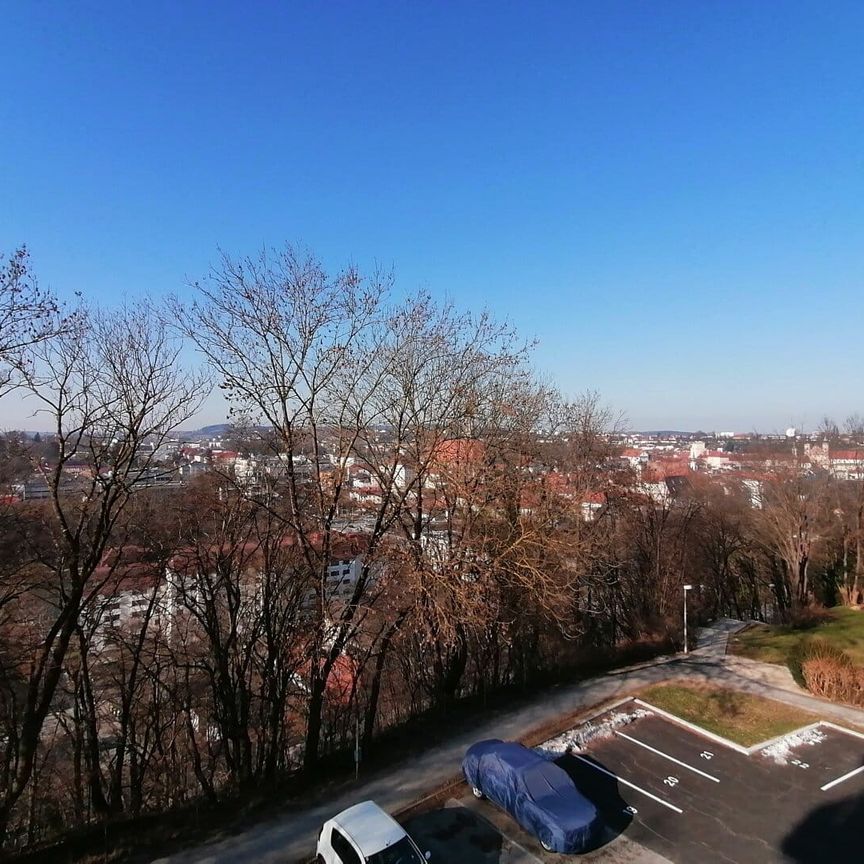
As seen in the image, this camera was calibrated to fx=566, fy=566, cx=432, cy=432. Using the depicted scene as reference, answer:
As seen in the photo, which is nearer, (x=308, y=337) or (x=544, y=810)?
(x=544, y=810)

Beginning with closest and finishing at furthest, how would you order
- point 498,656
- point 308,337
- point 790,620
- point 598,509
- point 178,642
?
point 308,337 → point 178,642 → point 498,656 → point 598,509 → point 790,620

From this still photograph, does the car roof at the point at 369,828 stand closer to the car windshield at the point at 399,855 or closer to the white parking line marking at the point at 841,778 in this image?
the car windshield at the point at 399,855

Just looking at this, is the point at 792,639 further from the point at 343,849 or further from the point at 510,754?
the point at 343,849

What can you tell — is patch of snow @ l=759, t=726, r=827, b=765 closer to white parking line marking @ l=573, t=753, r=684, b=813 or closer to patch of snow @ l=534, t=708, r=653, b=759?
patch of snow @ l=534, t=708, r=653, b=759

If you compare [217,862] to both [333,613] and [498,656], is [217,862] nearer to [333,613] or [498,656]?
[333,613]

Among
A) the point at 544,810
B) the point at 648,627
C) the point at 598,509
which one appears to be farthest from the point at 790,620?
the point at 544,810

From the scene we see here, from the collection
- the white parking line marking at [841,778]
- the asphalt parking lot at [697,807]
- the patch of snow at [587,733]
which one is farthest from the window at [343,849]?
the white parking line marking at [841,778]

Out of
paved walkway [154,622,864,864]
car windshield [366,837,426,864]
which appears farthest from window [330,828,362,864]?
paved walkway [154,622,864,864]

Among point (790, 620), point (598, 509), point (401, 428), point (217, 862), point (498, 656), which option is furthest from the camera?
point (790, 620)
